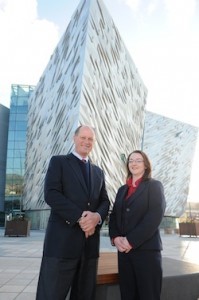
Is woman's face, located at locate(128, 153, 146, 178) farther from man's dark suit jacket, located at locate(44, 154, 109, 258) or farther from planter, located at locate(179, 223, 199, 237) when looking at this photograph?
planter, located at locate(179, 223, 199, 237)

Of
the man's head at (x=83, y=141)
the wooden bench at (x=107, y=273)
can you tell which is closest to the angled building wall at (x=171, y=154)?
the wooden bench at (x=107, y=273)

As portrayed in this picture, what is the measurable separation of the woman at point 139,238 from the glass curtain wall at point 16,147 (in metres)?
37.8

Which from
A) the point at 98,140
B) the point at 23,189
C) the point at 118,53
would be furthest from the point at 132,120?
the point at 23,189

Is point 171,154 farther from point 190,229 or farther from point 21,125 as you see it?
point 190,229

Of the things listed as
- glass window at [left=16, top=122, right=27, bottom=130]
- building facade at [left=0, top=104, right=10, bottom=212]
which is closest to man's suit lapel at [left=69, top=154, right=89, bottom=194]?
glass window at [left=16, top=122, right=27, bottom=130]

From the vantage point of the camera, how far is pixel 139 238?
2.78 m

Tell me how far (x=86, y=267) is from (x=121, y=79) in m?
26.3

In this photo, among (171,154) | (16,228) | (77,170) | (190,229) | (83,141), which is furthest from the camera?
(171,154)

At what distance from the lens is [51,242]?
2.73 metres

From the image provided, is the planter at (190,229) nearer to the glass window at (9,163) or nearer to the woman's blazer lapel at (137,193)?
the woman's blazer lapel at (137,193)

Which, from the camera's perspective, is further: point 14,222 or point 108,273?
→ point 14,222

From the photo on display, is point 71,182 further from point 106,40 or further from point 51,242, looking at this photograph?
point 106,40

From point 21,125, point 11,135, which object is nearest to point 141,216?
point 21,125

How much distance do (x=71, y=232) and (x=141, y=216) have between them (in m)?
0.71
